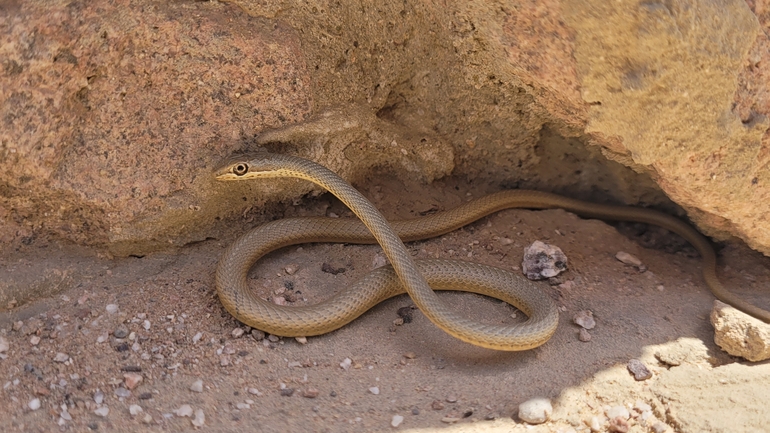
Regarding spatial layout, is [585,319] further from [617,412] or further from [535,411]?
[535,411]

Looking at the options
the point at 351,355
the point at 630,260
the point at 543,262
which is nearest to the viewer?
the point at 351,355

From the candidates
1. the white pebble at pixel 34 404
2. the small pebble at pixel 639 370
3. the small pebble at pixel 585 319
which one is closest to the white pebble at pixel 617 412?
the small pebble at pixel 639 370

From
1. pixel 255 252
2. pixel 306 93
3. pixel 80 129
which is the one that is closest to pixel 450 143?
pixel 306 93

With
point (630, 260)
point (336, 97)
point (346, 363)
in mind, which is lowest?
point (346, 363)

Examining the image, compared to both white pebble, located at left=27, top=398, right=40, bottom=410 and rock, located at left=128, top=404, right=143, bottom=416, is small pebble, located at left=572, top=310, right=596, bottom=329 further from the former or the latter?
white pebble, located at left=27, top=398, right=40, bottom=410

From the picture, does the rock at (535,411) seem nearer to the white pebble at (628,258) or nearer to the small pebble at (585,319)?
the small pebble at (585,319)

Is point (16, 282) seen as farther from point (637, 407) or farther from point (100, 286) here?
point (637, 407)

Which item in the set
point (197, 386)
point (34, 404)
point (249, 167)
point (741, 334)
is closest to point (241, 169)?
point (249, 167)
